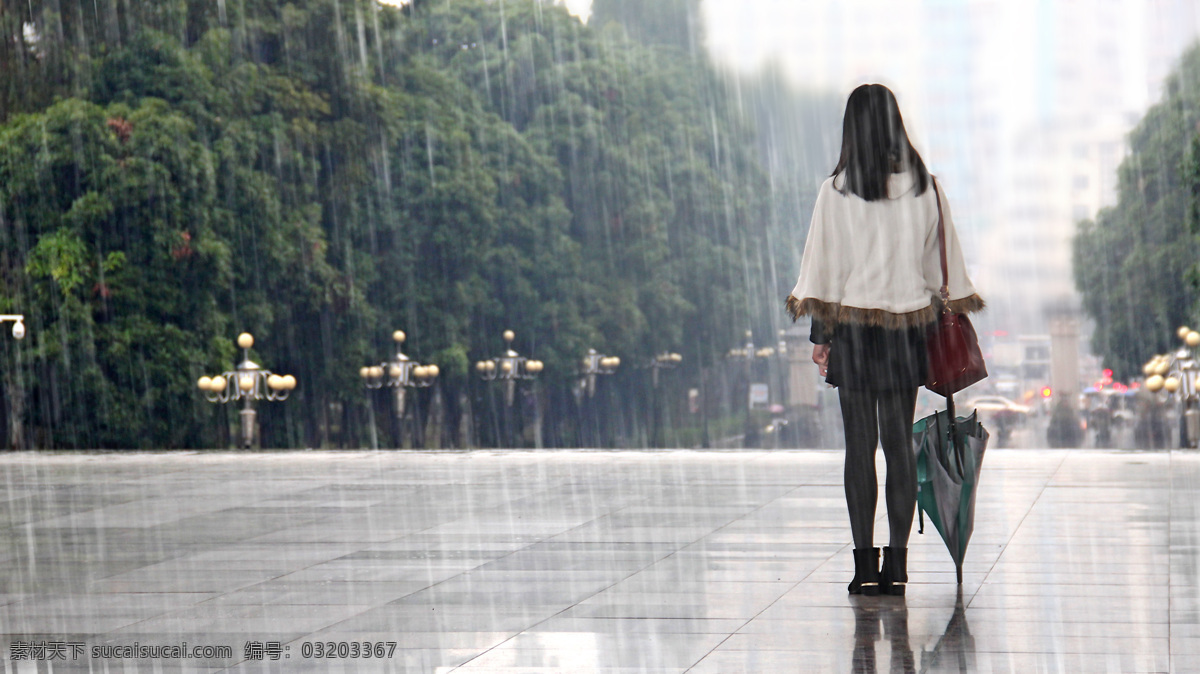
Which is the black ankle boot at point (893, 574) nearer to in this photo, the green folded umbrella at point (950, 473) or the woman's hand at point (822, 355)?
the green folded umbrella at point (950, 473)

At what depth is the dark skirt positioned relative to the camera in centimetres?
541

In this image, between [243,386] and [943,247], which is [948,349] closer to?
[943,247]

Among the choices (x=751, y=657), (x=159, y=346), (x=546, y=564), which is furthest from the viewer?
(x=159, y=346)

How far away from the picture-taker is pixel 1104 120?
4166 inches

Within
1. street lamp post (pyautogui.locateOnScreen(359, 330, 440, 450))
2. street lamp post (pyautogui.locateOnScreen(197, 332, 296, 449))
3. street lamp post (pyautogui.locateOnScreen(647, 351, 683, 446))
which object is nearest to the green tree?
street lamp post (pyautogui.locateOnScreen(647, 351, 683, 446))

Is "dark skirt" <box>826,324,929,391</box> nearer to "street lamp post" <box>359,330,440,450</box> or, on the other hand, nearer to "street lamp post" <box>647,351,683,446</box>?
"street lamp post" <box>359,330,440,450</box>

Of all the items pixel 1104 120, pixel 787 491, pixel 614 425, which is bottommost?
pixel 614 425

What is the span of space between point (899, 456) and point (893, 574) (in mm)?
415

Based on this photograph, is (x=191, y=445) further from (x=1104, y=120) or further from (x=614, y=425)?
(x=1104, y=120)

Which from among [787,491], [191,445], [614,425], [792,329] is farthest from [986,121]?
[787,491]

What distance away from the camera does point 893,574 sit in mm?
5312

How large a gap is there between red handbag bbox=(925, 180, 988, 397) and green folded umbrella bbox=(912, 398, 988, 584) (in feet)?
0.29

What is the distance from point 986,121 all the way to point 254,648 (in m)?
110

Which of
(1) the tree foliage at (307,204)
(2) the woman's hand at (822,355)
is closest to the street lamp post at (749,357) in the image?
(1) the tree foliage at (307,204)
